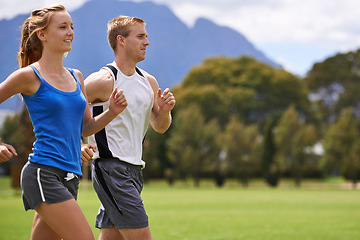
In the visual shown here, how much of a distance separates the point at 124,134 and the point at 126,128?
0.05 m

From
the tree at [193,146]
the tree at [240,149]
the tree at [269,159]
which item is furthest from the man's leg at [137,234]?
the tree at [269,159]

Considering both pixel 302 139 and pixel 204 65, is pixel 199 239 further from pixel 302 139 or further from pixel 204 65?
pixel 204 65

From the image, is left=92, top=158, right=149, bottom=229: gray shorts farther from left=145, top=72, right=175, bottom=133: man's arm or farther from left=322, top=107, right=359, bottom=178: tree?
left=322, top=107, right=359, bottom=178: tree

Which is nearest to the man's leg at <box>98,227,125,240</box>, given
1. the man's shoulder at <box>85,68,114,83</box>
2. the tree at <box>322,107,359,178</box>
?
the man's shoulder at <box>85,68,114,83</box>

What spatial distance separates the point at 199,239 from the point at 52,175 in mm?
7579

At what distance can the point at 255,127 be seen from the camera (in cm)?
5072

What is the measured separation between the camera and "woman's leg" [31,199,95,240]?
4031 millimetres

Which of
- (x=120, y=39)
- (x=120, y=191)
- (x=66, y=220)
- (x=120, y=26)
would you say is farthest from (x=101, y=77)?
(x=66, y=220)

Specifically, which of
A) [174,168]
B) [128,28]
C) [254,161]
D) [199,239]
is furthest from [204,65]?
[128,28]

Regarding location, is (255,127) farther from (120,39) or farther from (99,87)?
(99,87)

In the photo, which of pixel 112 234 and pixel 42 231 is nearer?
pixel 42 231

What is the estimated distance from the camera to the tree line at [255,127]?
150 ft

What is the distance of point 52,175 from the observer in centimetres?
412

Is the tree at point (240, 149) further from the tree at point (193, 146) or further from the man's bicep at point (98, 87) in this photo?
the man's bicep at point (98, 87)
